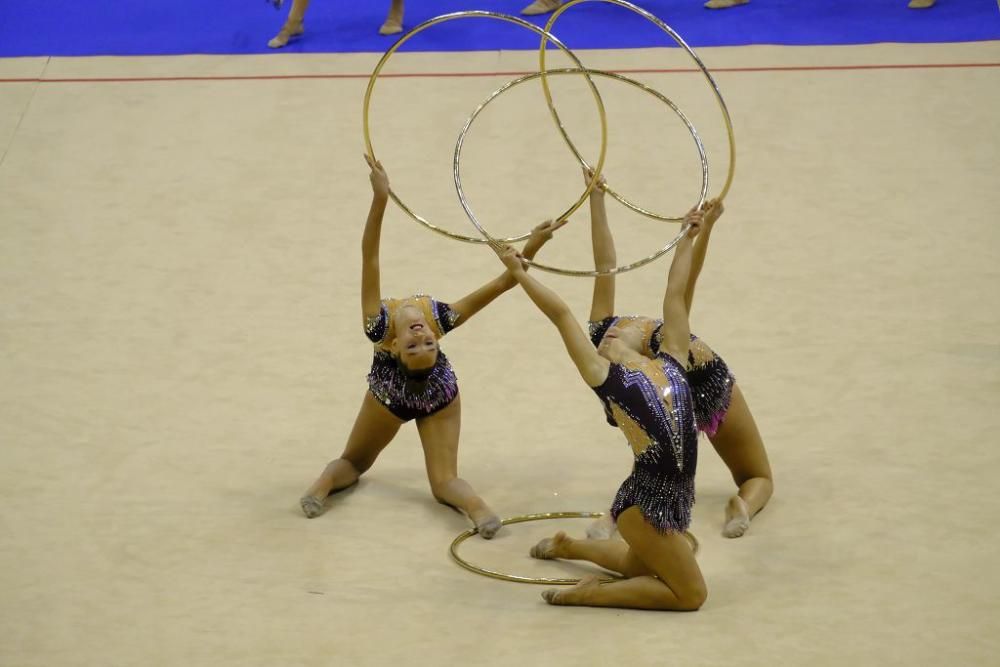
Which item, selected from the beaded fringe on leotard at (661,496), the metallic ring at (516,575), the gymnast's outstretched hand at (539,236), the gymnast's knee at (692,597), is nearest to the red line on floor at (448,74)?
the gymnast's outstretched hand at (539,236)

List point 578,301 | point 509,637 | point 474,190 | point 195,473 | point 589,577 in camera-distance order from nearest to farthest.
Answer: point 509,637, point 589,577, point 195,473, point 578,301, point 474,190

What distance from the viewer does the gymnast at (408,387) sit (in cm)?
434

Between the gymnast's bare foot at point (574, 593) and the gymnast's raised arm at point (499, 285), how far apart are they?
0.97 meters

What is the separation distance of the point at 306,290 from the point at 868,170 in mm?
3025

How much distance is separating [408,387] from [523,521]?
0.61 metres

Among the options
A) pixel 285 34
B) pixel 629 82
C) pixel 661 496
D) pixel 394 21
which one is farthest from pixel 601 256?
pixel 285 34

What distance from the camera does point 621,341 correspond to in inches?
162

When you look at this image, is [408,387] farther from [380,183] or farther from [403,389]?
[380,183]

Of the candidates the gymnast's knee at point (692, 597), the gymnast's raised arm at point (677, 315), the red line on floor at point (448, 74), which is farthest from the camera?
the red line on floor at point (448, 74)

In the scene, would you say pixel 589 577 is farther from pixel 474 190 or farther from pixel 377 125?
pixel 377 125

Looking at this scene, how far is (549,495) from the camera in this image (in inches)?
183

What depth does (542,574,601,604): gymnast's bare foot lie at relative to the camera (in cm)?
388

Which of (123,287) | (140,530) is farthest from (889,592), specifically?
(123,287)

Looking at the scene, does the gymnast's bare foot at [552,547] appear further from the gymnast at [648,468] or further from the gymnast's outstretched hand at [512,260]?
the gymnast's outstretched hand at [512,260]
